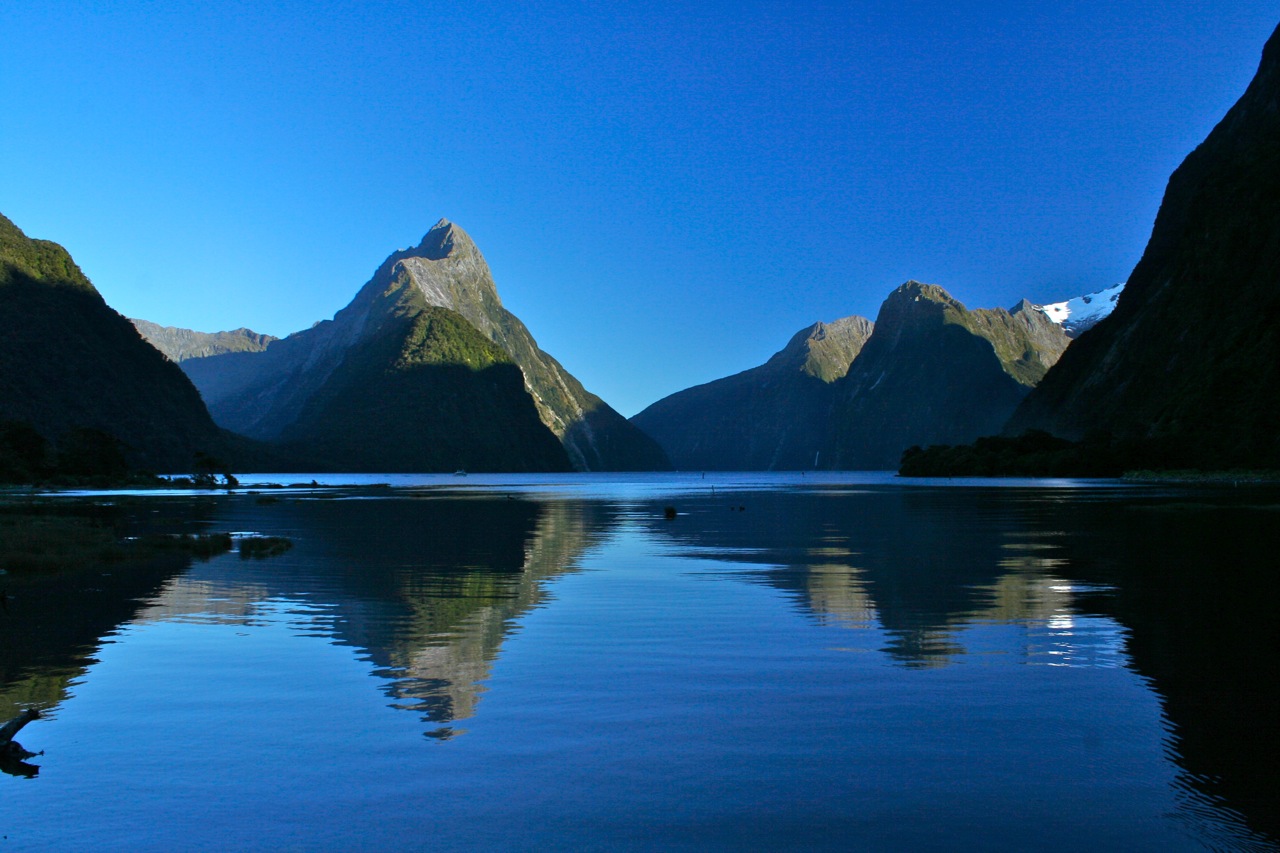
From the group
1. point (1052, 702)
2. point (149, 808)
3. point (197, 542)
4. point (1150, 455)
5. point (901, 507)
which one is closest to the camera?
point (149, 808)

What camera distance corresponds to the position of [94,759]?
13.1m

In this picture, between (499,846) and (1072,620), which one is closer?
(499,846)

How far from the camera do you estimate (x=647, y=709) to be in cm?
1572

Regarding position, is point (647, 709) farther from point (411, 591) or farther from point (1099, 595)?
point (1099, 595)

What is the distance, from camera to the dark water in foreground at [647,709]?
10758 mm

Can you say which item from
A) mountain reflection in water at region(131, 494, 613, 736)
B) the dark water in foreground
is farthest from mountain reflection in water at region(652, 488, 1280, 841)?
mountain reflection in water at region(131, 494, 613, 736)

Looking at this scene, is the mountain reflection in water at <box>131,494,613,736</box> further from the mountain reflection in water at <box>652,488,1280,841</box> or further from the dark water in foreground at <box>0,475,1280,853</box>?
the mountain reflection in water at <box>652,488,1280,841</box>

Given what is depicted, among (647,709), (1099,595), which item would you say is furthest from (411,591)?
(1099,595)

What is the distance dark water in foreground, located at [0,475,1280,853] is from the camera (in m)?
10.8

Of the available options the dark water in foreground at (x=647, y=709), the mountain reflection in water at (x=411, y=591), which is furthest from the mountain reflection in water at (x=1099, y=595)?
the mountain reflection in water at (x=411, y=591)

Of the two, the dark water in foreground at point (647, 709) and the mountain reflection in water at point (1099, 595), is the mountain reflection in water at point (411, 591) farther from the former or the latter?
the mountain reflection in water at point (1099, 595)

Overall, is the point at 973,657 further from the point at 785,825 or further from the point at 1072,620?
the point at 785,825

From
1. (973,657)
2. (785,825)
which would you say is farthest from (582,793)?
(973,657)

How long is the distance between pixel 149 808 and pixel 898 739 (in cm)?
958
